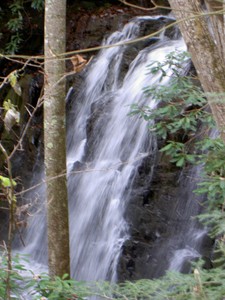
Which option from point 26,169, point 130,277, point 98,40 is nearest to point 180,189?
point 130,277

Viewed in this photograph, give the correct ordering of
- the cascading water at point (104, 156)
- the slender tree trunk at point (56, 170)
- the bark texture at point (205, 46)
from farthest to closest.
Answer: the cascading water at point (104, 156), the slender tree trunk at point (56, 170), the bark texture at point (205, 46)

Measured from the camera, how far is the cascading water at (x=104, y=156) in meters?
7.20

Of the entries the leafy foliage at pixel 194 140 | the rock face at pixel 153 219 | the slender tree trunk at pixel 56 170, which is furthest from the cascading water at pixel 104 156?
the slender tree trunk at pixel 56 170

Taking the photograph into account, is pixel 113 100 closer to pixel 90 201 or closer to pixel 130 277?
pixel 90 201

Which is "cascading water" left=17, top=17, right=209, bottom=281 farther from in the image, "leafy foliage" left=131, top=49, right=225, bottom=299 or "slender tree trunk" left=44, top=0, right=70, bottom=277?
"slender tree trunk" left=44, top=0, right=70, bottom=277

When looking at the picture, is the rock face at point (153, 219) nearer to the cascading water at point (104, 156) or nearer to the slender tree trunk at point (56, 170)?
the cascading water at point (104, 156)

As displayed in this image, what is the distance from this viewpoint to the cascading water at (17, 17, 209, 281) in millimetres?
7199

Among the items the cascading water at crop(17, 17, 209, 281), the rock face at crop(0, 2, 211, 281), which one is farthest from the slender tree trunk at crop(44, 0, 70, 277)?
the rock face at crop(0, 2, 211, 281)

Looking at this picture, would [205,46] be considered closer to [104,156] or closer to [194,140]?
[194,140]

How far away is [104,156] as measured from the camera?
26.5 ft

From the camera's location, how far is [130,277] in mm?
6645

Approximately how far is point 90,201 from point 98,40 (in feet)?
12.8

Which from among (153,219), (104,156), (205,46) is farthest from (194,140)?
(205,46)

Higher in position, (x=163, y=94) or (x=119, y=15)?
(x=119, y=15)
